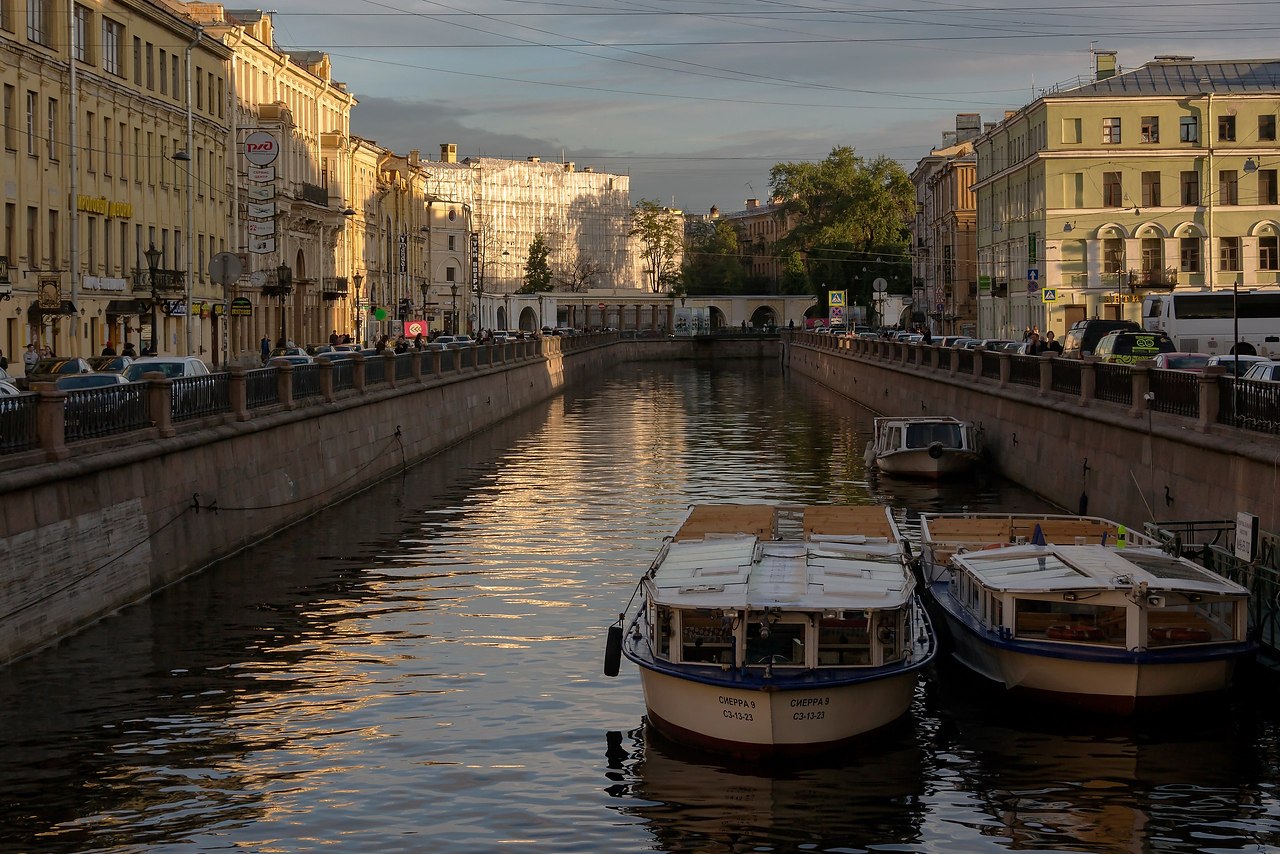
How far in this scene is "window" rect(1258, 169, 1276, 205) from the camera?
7981 centimetres

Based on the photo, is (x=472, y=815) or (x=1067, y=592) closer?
(x=472, y=815)

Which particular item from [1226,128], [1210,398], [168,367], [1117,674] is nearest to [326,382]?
[168,367]

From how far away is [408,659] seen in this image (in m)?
21.6

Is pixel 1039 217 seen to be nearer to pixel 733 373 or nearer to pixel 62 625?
pixel 733 373

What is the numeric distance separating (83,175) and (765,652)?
43.4m

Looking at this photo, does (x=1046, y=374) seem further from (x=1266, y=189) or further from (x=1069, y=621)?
(x=1266, y=189)

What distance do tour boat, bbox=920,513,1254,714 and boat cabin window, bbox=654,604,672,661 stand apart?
3.62m

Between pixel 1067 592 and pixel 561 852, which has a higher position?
pixel 1067 592

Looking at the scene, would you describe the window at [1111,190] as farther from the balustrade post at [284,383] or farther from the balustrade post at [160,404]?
the balustrade post at [160,404]

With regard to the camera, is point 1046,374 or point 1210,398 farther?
point 1046,374

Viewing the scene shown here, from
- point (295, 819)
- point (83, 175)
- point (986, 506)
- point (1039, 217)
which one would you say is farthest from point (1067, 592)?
point (1039, 217)

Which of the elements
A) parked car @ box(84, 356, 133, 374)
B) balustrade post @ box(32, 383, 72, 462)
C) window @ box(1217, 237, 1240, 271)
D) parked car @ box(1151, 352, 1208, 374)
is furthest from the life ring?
window @ box(1217, 237, 1240, 271)

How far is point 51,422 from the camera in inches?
870

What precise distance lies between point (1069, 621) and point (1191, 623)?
1.33 meters
